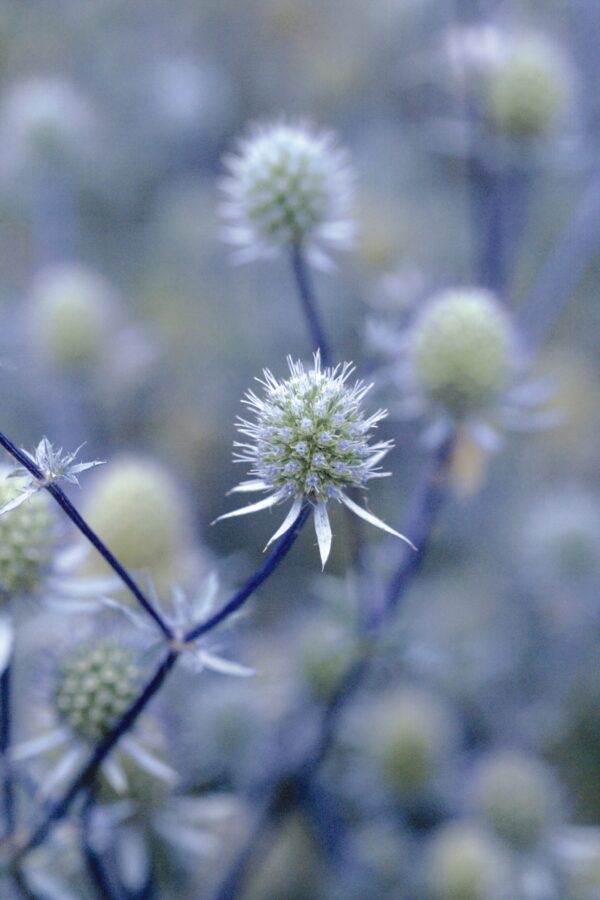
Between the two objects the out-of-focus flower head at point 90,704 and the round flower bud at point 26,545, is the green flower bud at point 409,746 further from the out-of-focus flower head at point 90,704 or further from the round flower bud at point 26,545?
the round flower bud at point 26,545

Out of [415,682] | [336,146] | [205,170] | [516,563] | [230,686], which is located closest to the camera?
[230,686]

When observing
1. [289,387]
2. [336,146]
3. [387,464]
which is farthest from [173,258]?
[289,387]

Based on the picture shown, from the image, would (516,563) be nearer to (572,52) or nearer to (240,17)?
(572,52)

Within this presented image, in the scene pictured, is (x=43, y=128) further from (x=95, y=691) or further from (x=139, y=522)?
(x=95, y=691)

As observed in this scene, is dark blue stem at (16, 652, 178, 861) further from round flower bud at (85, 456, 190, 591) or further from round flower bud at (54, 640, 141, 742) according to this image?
round flower bud at (85, 456, 190, 591)

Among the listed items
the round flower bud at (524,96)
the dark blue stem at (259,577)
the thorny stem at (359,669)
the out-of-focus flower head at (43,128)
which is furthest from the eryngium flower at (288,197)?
the out-of-focus flower head at (43,128)

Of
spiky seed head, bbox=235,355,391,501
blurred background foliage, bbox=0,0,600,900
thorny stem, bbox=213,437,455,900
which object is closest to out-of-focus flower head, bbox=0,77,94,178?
blurred background foliage, bbox=0,0,600,900

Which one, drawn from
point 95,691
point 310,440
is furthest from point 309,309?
point 95,691
